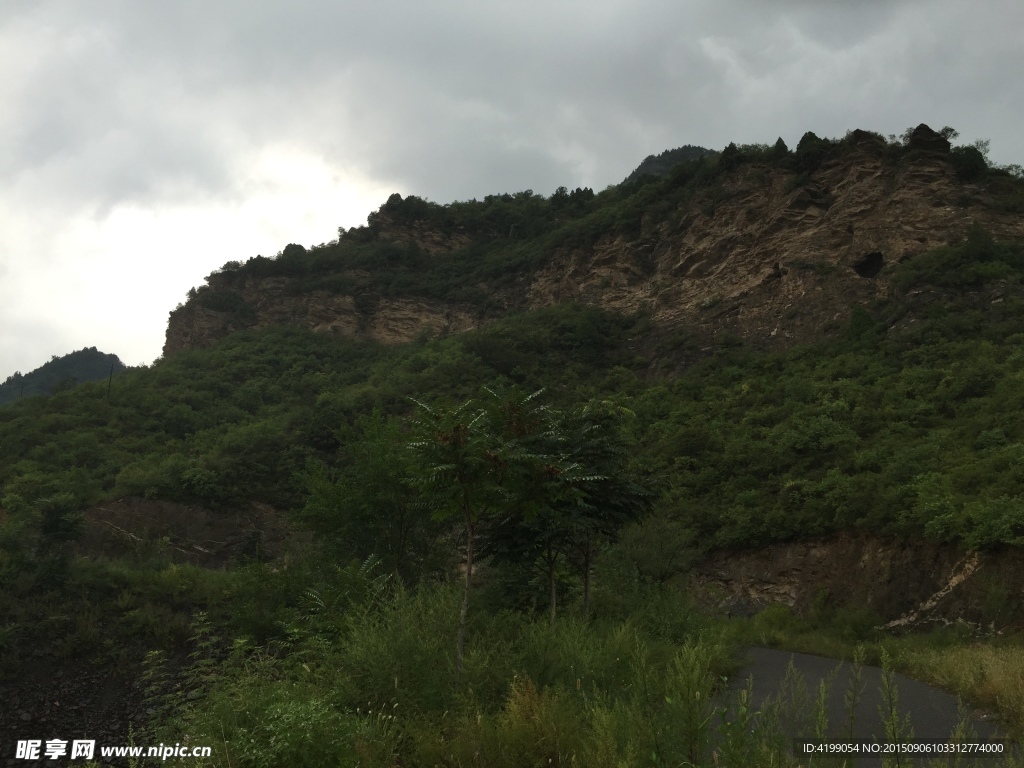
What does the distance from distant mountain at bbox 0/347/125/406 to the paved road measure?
353 ft

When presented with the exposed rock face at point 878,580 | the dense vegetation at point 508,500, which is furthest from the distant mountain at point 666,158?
the exposed rock face at point 878,580

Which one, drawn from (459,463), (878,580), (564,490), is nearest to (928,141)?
(878,580)

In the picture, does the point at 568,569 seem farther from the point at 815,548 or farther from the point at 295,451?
the point at 295,451

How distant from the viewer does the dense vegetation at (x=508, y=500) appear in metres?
6.99

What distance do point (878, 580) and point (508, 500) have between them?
45.3 ft


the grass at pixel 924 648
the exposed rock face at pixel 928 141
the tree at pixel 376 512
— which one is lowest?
the grass at pixel 924 648

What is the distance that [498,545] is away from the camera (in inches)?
493

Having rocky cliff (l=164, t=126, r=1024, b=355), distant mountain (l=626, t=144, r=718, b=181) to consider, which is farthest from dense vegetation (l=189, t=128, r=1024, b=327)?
distant mountain (l=626, t=144, r=718, b=181)

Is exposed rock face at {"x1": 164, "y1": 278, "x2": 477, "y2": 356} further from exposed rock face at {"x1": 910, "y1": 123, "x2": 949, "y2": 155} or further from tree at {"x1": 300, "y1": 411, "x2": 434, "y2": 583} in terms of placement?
tree at {"x1": 300, "y1": 411, "x2": 434, "y2": 583}

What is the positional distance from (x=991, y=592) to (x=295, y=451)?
34.0 meters

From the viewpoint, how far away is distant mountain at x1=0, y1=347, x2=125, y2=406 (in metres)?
108

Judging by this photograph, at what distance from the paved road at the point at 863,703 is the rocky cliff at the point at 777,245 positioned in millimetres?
28528

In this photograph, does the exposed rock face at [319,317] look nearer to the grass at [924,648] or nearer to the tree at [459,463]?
the grass at [924,648]

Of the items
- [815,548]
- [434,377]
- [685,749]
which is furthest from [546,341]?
[685,749]
